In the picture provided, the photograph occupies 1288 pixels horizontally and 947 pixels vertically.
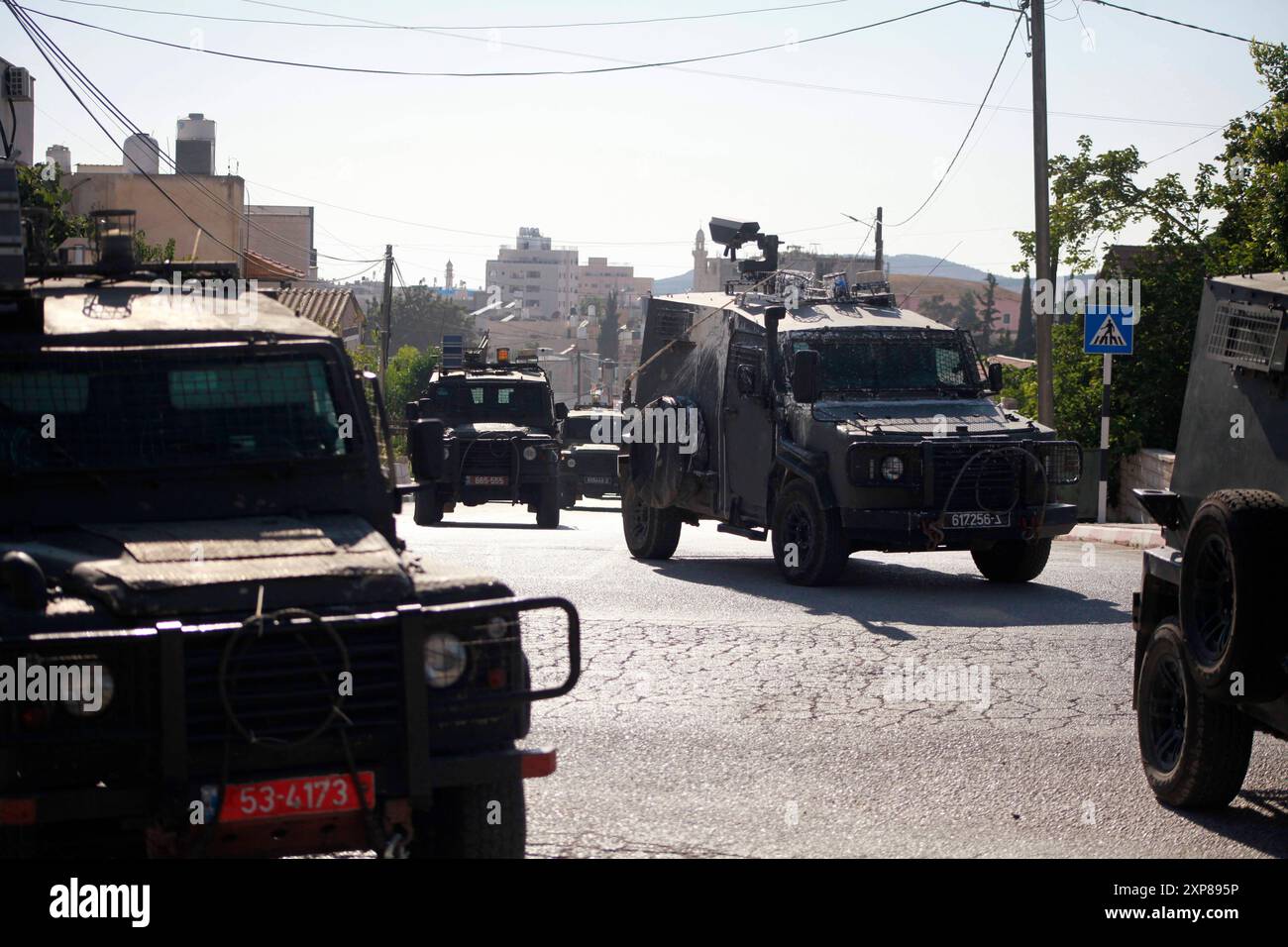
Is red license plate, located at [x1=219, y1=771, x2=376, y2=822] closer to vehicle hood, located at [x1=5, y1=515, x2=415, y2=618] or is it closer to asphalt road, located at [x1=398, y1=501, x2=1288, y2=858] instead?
vehicle hood, located at [x1=5, y1=515, x2=415, y2=618]

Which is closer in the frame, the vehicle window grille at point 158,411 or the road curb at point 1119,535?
the vehicle window grille at point 158,411

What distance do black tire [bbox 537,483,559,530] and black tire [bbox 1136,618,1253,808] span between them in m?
16.9

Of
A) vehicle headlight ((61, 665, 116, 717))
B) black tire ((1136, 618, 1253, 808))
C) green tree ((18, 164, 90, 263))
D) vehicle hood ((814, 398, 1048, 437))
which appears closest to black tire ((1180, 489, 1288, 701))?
black tire ((1136, 618, 1253, 808))

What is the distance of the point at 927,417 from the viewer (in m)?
14.0

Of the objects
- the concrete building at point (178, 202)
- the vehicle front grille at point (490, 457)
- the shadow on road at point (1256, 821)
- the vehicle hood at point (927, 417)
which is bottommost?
the vehicle front grille at point (490, 457)

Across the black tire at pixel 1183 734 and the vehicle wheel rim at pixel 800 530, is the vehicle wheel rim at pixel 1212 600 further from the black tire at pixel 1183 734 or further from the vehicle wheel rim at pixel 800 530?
the vehicle wheel rim at pixel 800 530

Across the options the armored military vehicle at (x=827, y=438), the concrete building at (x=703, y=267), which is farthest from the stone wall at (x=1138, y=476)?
the concrete building at (x=703, y=267)

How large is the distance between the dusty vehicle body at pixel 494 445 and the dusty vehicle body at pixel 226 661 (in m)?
17.0

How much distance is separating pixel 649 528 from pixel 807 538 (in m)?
3.10

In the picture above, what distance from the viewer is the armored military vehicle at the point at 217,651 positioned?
4660 mm

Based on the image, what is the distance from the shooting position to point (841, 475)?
44.1ft

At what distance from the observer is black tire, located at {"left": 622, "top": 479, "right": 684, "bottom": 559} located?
54.5 ft

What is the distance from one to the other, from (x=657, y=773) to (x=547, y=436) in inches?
680
